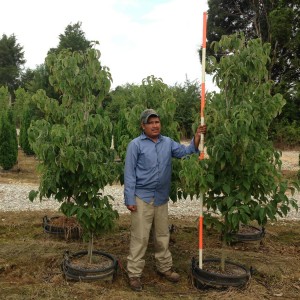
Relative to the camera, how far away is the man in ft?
14.2

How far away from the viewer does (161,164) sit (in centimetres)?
439

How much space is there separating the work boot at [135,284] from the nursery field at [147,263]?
0.07m

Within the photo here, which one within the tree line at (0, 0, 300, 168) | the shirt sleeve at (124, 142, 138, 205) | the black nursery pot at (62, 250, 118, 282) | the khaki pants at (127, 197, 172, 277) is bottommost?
the black nursery pot at (62, 250, 118, 282)

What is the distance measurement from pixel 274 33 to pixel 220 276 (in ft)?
67.8

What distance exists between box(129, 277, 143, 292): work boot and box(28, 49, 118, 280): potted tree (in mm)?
278

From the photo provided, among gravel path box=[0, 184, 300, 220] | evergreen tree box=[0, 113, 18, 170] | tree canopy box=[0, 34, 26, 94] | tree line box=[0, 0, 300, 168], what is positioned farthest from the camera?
tree canopy box=[0, 34, 26, 94]

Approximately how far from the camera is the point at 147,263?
5.09 meters

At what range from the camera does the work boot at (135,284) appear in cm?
429

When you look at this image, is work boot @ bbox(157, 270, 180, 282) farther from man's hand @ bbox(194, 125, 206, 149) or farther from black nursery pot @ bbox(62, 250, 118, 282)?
man's hand @ bbox(194, 125, 206, 149)

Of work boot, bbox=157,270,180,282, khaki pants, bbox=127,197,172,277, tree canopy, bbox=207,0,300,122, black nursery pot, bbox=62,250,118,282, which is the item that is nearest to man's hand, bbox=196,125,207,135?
khaki pants, bbox=127,197,172,277

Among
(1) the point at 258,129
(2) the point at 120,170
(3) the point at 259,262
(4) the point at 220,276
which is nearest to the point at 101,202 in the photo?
(2) the point at 120,170

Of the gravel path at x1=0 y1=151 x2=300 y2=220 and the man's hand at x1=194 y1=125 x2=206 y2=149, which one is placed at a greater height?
the man's hand at x1=194 y1=125 x2=206 y2=149

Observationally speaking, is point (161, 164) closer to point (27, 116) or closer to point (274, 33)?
point (27, 116)

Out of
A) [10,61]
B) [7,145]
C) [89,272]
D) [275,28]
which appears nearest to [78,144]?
[89,272]
